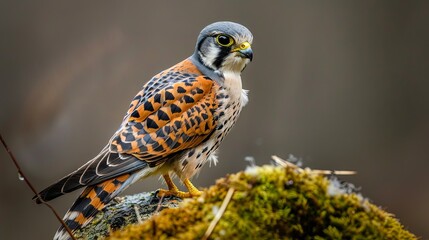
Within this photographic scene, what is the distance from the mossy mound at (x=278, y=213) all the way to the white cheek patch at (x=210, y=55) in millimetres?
1625

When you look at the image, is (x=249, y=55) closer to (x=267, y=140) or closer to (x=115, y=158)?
(x=115, y=158)

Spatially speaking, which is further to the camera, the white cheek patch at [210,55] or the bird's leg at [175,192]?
the white cheek patch at [210,55]

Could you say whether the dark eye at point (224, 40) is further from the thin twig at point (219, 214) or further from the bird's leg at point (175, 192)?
the thin twig at point (219, 214)

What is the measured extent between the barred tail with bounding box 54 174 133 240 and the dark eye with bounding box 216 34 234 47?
1015mm

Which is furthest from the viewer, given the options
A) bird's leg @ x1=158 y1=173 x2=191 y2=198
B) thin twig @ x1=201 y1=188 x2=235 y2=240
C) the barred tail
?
bird's leg @ x1=158 y1=173 x2=191 y2=198

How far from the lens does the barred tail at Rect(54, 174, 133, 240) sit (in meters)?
2.49

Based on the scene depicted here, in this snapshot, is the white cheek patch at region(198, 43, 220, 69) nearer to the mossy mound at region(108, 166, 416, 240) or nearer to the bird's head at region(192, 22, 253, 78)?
the bird's head at region(192, 22, 253, 78)

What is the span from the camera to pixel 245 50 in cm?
Answer: 334

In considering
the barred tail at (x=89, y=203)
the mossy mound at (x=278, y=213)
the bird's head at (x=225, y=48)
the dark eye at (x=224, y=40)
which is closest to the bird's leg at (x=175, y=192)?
the barred tail at (x=89, y=203)

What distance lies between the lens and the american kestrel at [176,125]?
2678 millimetres

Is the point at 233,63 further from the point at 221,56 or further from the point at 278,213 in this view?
the point at 278,213

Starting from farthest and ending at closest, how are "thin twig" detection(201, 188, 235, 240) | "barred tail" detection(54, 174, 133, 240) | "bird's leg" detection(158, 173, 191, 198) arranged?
"bird's leg" detection(158, 173, 191, 198), "barred tail" detection(54, 174, 133, 240), "thin twig" detection(201, 188, 235, 240)

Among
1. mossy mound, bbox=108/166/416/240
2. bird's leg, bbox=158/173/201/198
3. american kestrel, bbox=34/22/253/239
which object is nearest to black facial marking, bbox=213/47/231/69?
american kestrel, bbox=34/22/253/239

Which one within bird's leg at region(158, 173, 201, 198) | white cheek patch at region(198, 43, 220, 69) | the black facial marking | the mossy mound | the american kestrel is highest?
white cheek patch at region(198, 43, 220, 69)
